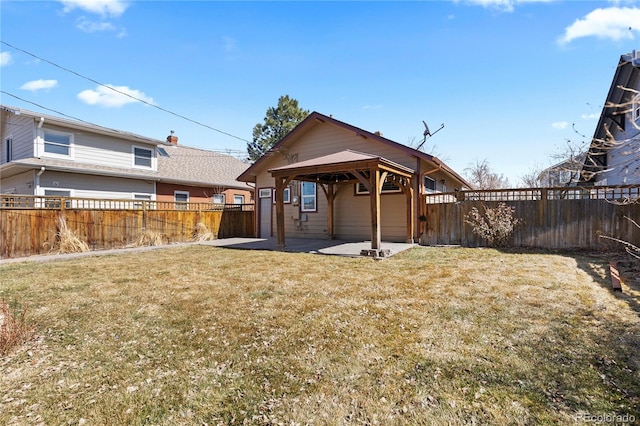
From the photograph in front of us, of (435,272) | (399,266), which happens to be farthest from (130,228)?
(435,272)

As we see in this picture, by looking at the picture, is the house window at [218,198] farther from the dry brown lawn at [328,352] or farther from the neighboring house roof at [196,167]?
the dry brown lawn at [328,352]

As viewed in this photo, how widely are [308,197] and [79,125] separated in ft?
33.8

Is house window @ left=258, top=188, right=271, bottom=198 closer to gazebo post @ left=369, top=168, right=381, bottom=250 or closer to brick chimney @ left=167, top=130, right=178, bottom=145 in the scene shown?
gazebo post @ left=369, top=168, right=381, bottom=250

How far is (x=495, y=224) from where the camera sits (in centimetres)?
896

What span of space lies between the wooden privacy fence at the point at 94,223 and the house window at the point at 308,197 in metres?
3.80

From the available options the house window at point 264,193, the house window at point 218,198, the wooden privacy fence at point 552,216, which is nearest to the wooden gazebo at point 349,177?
the wooden privacy fence at point 552,216

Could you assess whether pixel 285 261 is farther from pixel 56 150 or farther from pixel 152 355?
pixel 56 150

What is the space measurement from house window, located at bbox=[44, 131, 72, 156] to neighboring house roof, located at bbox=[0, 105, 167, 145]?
0.51 metres

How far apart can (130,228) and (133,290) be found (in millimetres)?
7048

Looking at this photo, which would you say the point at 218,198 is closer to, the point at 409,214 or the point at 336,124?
the point at 336,124

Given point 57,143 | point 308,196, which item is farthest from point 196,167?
point 308,196

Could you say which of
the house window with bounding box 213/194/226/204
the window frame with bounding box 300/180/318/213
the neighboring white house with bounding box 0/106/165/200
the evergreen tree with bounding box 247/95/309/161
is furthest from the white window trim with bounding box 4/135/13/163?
the evergreen tree with bounding box 247/95/309/161

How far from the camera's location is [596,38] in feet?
20.4

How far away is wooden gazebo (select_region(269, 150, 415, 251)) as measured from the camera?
26.1 feet
